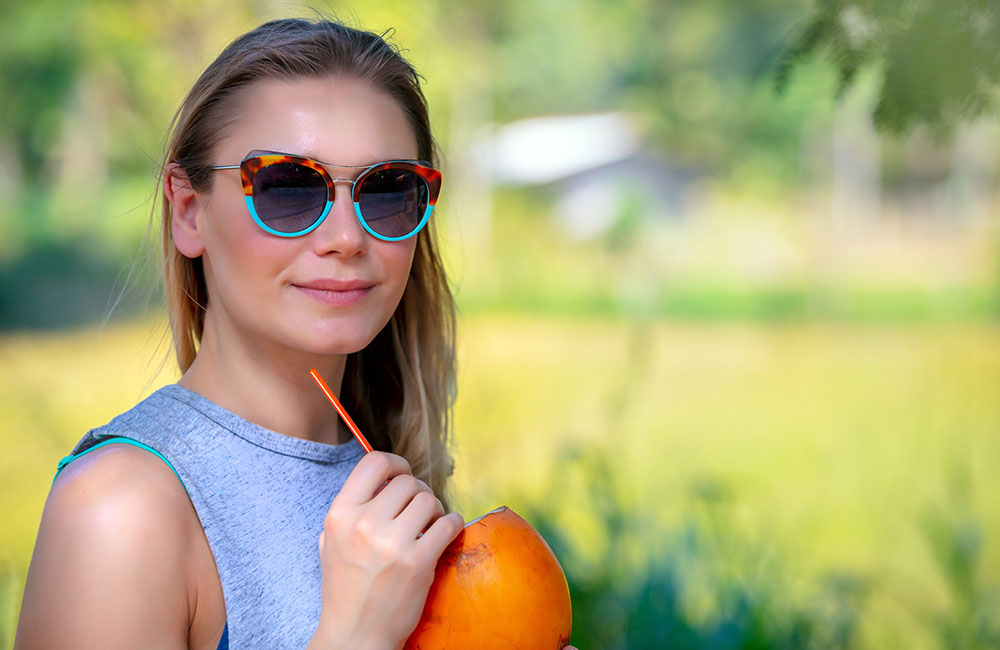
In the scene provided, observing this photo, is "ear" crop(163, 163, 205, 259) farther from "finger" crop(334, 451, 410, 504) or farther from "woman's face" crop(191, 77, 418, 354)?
"finger" crop(334, 451, 410, 504)

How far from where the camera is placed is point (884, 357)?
1245 cm

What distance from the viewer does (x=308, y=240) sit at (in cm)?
129

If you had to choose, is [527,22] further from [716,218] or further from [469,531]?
[469,531]

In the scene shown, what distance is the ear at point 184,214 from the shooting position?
4.58 ft

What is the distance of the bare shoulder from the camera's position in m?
1.04

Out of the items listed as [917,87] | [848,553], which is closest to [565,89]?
[848,553]

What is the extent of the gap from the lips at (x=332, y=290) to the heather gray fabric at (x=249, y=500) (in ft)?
0.69

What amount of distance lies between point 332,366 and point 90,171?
20.5 meters

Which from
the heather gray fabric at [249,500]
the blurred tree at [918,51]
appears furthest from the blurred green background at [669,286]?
the heather gray fabric at [249,500]

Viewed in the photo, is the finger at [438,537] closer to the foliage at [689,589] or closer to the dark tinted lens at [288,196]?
the dark tinted lens at [288,196]

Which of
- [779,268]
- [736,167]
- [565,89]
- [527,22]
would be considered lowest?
[779,268]

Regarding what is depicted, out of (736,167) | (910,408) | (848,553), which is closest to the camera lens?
(848,553)

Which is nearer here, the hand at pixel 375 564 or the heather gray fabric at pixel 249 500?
the hand at pixel 375 564

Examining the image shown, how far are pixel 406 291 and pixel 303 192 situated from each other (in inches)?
17.9
